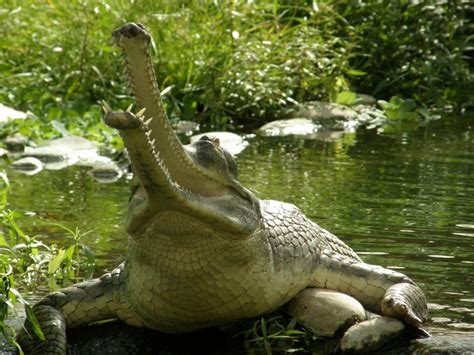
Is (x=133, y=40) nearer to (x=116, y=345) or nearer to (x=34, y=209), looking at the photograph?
(x=116, y=345)

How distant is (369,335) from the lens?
4.90 meters

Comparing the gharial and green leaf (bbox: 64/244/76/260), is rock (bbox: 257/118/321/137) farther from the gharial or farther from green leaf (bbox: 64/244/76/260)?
the gharial

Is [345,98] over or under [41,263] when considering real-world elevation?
over

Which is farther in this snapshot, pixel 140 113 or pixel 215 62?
pixel 215 62

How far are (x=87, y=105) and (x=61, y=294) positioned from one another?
8.29 m

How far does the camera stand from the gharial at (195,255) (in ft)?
13.3

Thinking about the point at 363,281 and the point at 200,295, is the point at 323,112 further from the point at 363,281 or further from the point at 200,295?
the point at 200,295

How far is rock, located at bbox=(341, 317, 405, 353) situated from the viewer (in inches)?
192

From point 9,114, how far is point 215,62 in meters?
2.63

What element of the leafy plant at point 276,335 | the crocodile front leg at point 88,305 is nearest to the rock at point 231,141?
the crocodile front leg at point 88,305

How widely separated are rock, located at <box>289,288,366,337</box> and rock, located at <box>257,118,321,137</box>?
7985mm

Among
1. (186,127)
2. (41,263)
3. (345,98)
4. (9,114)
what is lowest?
(41,263)

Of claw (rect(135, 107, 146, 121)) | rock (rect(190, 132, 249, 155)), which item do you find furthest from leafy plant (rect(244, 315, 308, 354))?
rock (rect(190, 132, 249, 155))

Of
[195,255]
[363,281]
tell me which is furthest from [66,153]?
[195,255]
